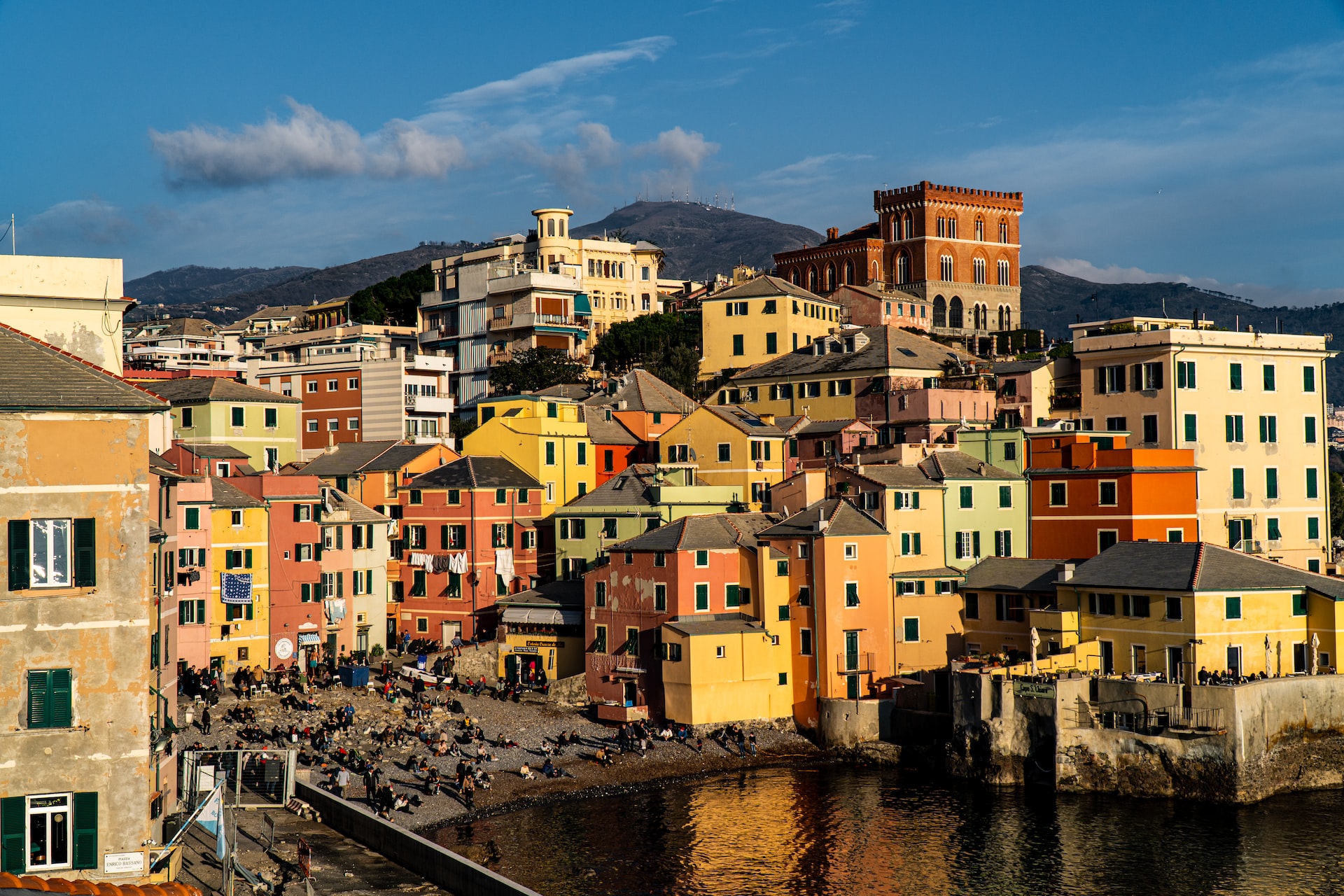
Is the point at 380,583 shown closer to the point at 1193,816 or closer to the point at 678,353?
the point at 678,353

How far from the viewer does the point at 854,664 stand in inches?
2736

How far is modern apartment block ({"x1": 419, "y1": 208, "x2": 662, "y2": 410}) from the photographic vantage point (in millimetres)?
116688

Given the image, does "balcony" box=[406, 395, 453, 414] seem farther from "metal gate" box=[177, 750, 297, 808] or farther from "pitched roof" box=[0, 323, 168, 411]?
"pitched roof" box=[0, 323, 168, 411]

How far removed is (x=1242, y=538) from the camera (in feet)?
256

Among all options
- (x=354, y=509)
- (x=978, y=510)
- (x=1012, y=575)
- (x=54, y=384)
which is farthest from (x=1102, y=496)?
(x=54, y=384)

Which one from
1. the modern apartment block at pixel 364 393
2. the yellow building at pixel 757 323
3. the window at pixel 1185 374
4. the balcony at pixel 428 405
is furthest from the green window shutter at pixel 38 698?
the yellow building at pixel 757 323

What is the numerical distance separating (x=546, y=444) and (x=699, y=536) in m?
19.3

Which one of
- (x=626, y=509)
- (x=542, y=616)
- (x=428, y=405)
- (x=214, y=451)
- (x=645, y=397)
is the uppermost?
(x=428, y=405)

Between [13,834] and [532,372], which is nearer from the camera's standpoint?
[13,834]

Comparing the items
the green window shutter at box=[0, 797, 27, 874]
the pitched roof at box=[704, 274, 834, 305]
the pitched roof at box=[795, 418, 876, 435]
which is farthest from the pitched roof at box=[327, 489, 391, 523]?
the green window shutter at box=[0, 797, 27, 874]

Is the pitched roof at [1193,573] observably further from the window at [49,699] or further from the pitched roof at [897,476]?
the window at [49,699]

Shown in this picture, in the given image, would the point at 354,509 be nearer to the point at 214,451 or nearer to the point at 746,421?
the point at 214,451

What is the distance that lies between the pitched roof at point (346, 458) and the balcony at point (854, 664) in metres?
34.5

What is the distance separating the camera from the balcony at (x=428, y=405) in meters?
108
